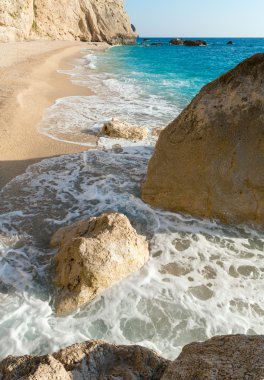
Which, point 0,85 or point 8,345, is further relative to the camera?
point 0,85

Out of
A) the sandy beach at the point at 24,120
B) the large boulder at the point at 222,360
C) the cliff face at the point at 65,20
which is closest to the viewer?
the large boulder at the point at 222,360

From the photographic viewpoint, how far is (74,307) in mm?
3090

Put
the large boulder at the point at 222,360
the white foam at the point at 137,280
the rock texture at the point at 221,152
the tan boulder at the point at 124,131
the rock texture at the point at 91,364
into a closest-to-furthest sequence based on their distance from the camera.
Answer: the large boulder at the point at 222,360, the rock texture at the point at 91,364, the white foam at the point at 137,280, the rock texture at the point at 221,152, the tan boulder at the point at 124,131

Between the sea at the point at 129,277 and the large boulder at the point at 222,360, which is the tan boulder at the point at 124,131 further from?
the large boulder at the point at 222,360

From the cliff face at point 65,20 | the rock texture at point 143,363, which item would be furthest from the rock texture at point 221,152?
the cliff face at point 65,20

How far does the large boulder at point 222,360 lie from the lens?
1596mm

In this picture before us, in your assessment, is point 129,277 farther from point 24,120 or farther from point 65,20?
point 65,20

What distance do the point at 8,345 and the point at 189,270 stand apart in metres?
1.95

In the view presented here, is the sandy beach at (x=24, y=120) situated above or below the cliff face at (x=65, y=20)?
below

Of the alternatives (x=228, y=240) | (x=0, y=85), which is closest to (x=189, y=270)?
(x=228, y=240)

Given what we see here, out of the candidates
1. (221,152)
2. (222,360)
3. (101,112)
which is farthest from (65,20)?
(222,360)

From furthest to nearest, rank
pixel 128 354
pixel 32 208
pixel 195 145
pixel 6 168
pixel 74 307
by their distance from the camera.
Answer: pixel 6 168 < pixel 32 208 < pixel 195 145 < pixel 74 307 < pixel 128 354

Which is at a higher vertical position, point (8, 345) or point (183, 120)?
point (183, 120)

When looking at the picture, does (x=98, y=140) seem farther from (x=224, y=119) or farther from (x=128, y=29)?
(x=128, y=29)
